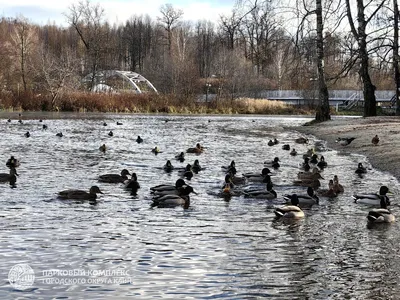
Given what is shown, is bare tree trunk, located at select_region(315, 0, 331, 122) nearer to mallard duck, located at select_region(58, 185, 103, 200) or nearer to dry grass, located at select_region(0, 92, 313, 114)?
mallard duck, located at select_region(58, 185, 103, 200)

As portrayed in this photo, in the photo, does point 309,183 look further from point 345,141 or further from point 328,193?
point 345,141

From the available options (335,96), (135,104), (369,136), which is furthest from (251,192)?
(335,96)

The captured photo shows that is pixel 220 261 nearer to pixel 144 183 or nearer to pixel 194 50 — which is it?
pixel 144 183

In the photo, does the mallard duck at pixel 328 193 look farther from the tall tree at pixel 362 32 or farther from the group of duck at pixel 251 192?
the tall tree at pixel 362 32

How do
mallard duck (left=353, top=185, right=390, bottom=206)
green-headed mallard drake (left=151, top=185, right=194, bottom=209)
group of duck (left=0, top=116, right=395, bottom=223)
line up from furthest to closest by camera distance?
mallard duck (left=353, top=185, right=390, bottom=206), green-headed mallard drake (left=151, top=185, right=194, bottom=209), group of duck (left=0, top=116, right=395, bottom=223)

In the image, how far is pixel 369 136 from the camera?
24750mm

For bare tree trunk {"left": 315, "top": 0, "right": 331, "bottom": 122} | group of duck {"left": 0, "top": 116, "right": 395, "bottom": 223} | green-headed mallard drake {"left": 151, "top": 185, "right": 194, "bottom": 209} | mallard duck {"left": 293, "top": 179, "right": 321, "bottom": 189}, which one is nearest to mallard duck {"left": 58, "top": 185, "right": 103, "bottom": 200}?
group of duck {"left": 0, "top": 116, "right": 395, "bottom": 223}

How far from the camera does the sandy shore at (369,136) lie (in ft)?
59.1

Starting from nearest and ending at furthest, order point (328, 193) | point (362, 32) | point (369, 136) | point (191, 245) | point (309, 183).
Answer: point (191, 245) → point (328, 193) → point (309, 183) → point (369, 136) → point (362, 32)

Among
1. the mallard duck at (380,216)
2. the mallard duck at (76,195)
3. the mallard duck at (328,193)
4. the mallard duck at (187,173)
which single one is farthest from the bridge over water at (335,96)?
the mallard duck at (380,216)

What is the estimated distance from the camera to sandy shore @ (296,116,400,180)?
59.1 feet

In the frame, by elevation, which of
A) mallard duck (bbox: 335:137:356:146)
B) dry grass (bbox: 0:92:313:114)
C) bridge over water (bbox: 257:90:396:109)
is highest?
bridge over water (bbox: 257:90:396:109)

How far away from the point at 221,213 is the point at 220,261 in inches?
126

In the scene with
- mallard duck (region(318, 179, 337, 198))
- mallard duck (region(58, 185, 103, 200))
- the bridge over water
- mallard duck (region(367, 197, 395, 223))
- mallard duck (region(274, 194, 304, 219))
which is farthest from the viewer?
the bridge over water
